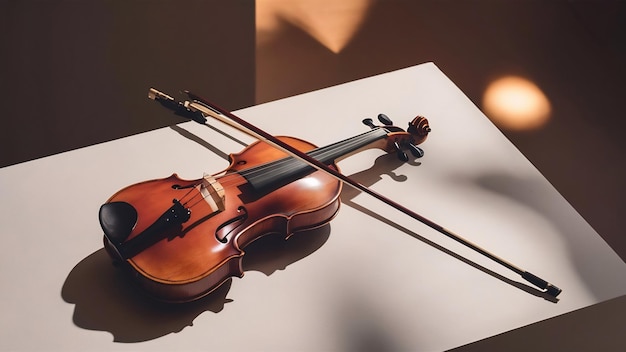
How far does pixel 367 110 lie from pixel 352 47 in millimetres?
956

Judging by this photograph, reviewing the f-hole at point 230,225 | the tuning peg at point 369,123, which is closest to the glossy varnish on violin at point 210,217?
the f-hole at point 230,225

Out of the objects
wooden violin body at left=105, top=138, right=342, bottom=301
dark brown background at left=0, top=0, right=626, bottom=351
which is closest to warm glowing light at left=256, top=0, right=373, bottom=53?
dark brown background at left=0, top=0, right=626, bottom=351

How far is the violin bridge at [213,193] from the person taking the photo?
1.42m

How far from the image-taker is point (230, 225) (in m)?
1.43

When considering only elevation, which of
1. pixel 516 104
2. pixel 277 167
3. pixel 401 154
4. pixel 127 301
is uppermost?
pixel 516 104

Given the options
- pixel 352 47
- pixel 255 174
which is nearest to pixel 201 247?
pixel 255 174

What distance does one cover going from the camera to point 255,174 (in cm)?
153

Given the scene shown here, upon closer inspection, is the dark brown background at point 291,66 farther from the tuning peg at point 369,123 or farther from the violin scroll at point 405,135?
the tuning peg at point 369,123

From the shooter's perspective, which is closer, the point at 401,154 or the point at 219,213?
the point at 219,213

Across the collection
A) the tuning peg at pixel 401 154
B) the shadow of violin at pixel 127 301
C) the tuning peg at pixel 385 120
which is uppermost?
the tuning peg at pixel 385 120

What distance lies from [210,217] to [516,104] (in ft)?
5.63

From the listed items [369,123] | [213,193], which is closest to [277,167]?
[213,193]

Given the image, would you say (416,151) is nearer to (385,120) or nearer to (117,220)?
(385,120)

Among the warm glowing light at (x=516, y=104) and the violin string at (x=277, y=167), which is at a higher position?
the warm glowing light at (x=516, y=104)
